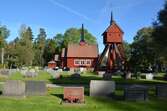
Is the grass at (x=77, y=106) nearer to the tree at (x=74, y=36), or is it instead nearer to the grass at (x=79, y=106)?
the grass at (x=79, y=106)

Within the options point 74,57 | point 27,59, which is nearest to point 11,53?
point 27,59

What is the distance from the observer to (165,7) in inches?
1629

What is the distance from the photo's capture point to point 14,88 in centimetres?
2108

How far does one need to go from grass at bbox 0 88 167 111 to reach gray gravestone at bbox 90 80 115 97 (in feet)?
2.85

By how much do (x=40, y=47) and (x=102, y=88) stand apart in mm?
156879

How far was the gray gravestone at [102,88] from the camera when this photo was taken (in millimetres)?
22594

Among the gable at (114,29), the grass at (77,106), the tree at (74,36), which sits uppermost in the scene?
the tree at (74,36)

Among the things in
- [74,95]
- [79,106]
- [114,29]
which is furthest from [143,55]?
[79,106]

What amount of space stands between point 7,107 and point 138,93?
749 cm

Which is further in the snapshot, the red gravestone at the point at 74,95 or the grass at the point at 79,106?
the red gravestone at the point at 74,95

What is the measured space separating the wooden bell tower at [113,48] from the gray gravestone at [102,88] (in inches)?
2600

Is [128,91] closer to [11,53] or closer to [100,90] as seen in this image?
[100,90]

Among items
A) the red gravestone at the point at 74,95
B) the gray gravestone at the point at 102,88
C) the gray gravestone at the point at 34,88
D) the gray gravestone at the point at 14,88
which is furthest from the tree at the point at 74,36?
the red gravestone at the point at 74,95

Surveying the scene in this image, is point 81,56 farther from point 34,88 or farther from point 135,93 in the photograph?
point 135,93
